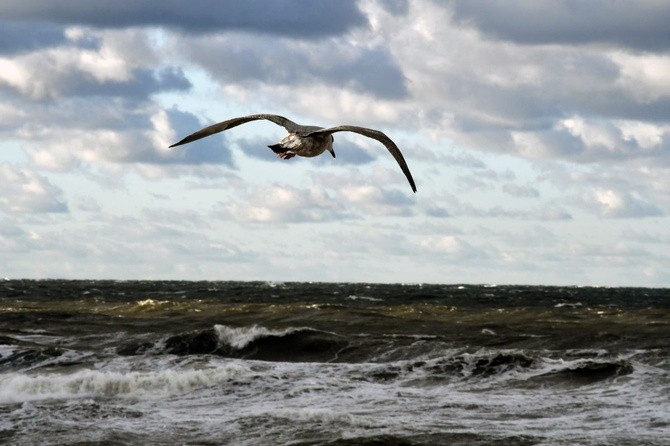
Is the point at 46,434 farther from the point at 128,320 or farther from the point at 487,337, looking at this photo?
the point at 128,320

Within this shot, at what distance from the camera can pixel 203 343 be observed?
89.4 ft

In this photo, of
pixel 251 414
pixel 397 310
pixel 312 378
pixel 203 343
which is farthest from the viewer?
pixel 397 310

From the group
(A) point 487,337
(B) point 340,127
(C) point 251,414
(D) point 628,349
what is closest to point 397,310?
(A) point 487,337

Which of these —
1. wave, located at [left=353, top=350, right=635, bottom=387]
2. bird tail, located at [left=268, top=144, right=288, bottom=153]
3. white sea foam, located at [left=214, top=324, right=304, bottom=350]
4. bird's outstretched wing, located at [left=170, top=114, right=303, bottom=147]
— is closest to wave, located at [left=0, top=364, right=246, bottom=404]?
wave, located at [left=353, top=350, right=635, bottom=387]

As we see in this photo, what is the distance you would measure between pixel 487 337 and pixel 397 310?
12533mm

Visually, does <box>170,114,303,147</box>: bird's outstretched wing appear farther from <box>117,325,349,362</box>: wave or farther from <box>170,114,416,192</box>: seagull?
<box>117,325,349,362</box>: wave

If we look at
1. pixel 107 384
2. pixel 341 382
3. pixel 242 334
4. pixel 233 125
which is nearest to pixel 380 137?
pixel 233 125

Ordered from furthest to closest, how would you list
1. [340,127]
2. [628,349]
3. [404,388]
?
1. [628,349]
2. [404,388]
3. [340,127]

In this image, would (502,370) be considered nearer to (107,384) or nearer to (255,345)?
(107,384)

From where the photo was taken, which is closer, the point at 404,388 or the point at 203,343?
the point at 404,388

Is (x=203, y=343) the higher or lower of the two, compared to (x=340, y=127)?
lower

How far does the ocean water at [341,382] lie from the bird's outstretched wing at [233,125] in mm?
4993

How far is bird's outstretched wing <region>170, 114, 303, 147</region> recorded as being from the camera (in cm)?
1078

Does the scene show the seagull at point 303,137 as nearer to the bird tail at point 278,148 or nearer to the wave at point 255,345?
the bird tail at point 278,148
